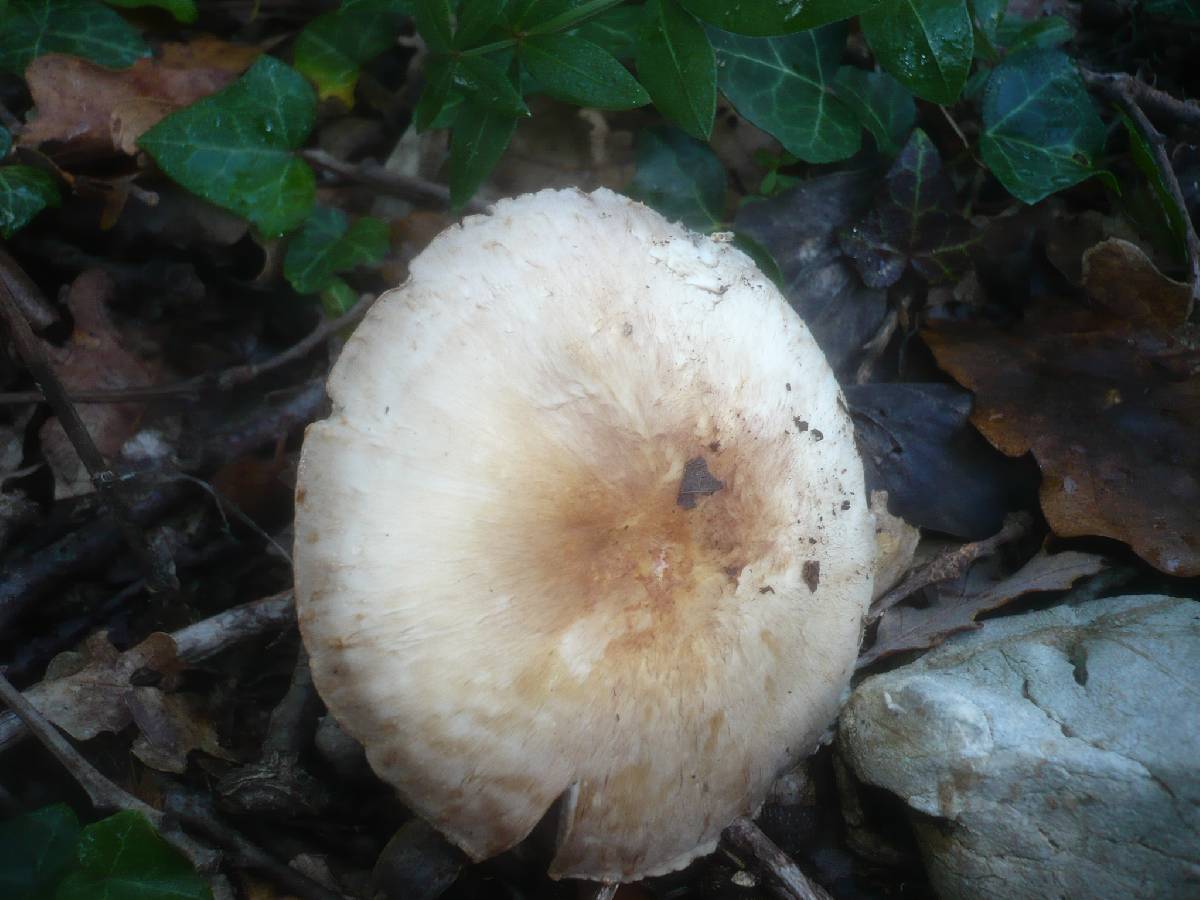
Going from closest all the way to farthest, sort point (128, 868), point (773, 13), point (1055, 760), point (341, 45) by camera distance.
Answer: point (128, 868)
point (1055, 760)
point (773, 13)
point (341, 45)

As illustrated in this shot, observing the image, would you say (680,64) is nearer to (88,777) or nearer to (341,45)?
(341,45)

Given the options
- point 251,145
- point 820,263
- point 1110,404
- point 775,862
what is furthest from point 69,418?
point 1110,404

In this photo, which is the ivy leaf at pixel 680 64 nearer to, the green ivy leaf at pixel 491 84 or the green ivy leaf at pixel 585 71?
the green ivy leaf at pixel 585 71

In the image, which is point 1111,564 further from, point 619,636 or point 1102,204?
point 619,636

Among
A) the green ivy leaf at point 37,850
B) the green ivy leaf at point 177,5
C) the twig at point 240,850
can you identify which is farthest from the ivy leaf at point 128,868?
the green ivy leaf at point 177,5

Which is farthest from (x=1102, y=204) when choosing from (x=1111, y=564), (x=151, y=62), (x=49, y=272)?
(x=49, y=272)

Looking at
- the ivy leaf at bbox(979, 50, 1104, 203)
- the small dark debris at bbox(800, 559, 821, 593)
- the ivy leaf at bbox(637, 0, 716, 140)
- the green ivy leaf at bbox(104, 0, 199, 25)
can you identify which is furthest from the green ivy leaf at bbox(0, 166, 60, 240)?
the ivy leaf at bbox(979, 50, 1104, 203)
